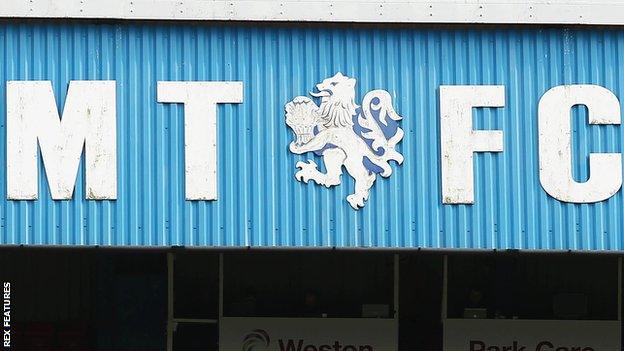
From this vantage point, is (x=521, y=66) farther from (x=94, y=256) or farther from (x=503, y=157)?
(x=94, y=256)

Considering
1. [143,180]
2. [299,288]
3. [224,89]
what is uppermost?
[224,89]

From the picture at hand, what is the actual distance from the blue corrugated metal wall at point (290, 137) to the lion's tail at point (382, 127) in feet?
0.40

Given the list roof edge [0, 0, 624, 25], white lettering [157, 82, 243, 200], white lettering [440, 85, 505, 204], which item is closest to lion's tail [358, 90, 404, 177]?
white lettering [440, 85, 505, 204]

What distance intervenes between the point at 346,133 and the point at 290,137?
750 millimetres

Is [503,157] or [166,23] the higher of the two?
[166,23]

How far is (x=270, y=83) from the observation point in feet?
51.1

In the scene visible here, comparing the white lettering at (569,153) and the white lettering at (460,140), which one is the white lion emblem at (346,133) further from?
the white lettering at (569,153)

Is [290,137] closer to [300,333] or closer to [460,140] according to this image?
[460,140]

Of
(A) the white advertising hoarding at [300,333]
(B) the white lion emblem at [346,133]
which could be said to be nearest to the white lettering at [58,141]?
(B) the white lion emblem at [346,133]

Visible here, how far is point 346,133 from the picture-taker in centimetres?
1548

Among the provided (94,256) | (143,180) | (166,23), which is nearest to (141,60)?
(166,23)

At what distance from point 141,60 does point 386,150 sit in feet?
11.5

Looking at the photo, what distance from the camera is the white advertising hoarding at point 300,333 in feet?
67.4

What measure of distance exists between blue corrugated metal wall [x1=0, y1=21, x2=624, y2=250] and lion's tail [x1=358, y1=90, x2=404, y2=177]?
122 millimetres
